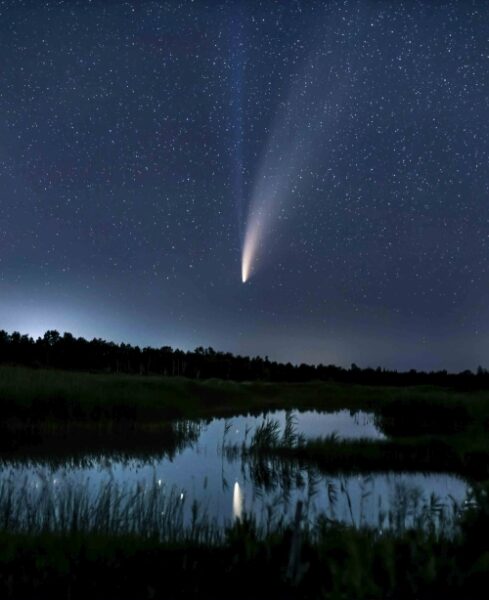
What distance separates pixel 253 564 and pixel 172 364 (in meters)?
103

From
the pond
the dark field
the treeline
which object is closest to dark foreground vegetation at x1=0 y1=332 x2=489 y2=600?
the dark field

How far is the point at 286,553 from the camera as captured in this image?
8969 mm

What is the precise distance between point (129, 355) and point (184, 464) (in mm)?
91958

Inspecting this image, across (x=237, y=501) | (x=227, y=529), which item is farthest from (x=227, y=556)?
(x=237, y=501)

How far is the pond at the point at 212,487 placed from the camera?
12116 mm

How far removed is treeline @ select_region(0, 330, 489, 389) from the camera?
100m

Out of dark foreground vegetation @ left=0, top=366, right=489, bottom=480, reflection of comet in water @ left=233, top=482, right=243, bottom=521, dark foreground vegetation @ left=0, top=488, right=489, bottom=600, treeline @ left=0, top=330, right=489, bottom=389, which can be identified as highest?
treeline @ left=0, top=330, right=489, bottom=389

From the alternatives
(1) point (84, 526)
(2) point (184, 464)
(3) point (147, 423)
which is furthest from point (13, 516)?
(3) point (147, 423)

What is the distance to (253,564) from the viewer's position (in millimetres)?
8766

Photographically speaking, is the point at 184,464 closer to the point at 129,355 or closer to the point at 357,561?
the point at 357,561

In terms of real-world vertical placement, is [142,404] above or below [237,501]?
above

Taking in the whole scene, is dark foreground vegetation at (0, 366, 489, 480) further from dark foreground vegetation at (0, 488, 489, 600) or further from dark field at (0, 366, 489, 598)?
dark foreground vegetation at (0, 488, 489, 600)

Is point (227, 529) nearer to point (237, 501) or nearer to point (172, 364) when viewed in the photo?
point (237, 501)

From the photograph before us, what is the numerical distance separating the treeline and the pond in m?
60.5
